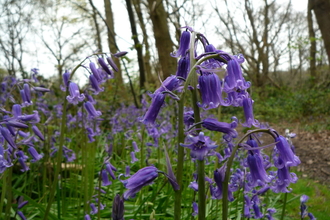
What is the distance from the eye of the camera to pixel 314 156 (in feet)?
21.3

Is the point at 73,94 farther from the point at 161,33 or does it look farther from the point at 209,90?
the point at 161,33

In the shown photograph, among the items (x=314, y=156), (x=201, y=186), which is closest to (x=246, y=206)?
(x=201, y=186)

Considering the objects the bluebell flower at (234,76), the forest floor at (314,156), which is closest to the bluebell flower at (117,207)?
the bluebell flower at (234,76)

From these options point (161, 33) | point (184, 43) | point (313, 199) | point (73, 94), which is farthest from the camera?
point (161, 33)

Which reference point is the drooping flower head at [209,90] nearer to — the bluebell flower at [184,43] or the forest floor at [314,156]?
the bluebell flower at [184,43]

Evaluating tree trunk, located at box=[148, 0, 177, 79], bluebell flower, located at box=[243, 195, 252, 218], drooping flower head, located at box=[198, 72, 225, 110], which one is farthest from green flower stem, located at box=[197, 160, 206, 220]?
tree trunk, located at box=[148, 0, 177, 79]

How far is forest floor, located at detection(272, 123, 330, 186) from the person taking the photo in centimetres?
517

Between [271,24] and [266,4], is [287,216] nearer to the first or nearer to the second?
[266,4]

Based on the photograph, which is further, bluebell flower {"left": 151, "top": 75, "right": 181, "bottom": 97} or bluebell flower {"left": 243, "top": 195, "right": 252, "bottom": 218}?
bluebell flower {"left": 243, "top": 195, "right": 252, "bottom": 218}

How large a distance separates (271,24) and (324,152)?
18.4m

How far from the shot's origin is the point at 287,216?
340 centimetres

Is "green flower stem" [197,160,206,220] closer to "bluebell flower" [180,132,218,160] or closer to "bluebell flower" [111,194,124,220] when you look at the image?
"bluebell flower" [180,132,218,160]

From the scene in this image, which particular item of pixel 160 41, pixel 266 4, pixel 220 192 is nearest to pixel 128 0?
pixel 160 41

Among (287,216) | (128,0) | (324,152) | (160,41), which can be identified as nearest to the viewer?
(287,216)
